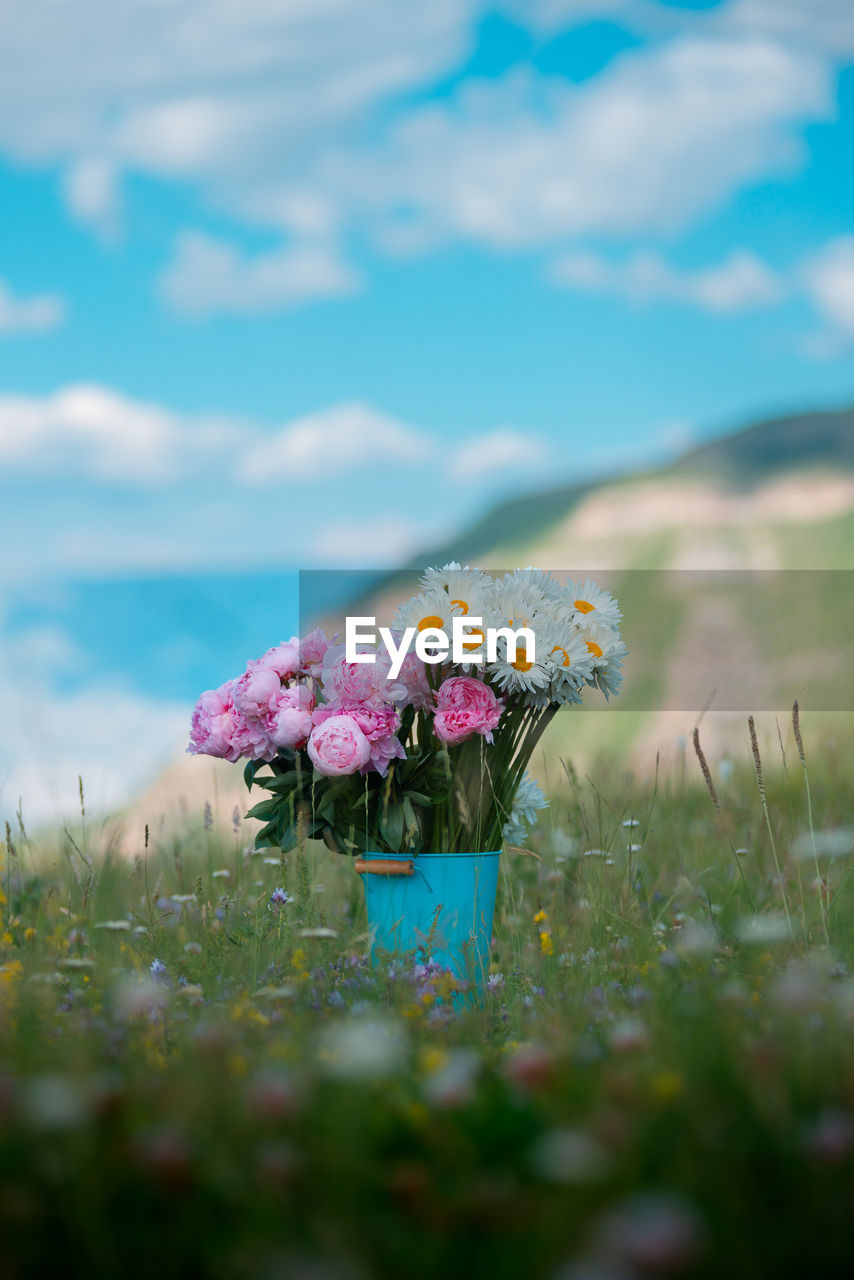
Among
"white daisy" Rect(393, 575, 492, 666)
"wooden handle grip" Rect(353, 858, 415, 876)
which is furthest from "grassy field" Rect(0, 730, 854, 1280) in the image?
"white daisy" Rect(393, 575, 492, 666)

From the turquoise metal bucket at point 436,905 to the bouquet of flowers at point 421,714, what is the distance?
7cm

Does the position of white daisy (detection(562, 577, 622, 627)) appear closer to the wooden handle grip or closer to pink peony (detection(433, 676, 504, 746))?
pink peony (detection(433, 676, 504, 746))

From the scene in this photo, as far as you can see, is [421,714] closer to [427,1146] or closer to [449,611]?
[449,611]

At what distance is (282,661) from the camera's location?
3379mm

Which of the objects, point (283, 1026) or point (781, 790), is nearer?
point (283, 1026)

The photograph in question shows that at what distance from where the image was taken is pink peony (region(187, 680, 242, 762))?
3.31 metres

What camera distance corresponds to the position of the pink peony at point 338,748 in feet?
10.1

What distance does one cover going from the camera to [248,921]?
139 inches

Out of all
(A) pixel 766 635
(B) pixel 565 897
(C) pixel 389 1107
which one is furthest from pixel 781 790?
(A) pixel 766 635

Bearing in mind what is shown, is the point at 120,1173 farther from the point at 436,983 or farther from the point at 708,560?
the point at 708,560

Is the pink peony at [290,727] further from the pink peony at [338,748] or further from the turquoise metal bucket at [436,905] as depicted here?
the turquoise metal bucket at [436,905]

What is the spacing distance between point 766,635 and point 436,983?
16.7m

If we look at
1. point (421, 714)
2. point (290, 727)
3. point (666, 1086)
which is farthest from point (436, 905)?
point (666, 1086)

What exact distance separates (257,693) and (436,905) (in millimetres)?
808
